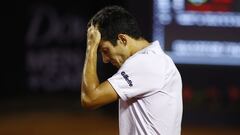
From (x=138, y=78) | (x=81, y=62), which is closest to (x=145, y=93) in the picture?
(x=138, y=78)

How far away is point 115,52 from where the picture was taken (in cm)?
249

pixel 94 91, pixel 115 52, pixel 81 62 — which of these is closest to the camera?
pixel 94 91

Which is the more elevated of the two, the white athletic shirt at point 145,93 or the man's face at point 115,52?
the man's face at point 115,52

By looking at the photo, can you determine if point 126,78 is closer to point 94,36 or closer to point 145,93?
point 145,93

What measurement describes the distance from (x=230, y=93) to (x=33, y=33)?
283 centimetres

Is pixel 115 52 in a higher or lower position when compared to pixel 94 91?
higher

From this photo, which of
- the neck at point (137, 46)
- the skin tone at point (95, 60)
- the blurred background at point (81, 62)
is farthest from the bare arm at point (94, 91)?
the blurred background at point (81, 62)

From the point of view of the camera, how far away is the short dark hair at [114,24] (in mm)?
2439

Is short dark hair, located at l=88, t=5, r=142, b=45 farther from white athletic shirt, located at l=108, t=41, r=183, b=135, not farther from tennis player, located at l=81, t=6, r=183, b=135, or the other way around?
white athletic shirt, located at l=108, t=41, r=183, b=135

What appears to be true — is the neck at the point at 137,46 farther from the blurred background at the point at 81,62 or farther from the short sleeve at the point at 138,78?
the blurred background at the point at 81,62

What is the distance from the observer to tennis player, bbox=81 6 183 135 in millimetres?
2395

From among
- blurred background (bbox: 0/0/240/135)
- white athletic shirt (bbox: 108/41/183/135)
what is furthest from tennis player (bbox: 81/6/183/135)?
blurred background (bbox: 0/0/240/135)

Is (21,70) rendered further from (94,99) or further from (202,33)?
(94,99)

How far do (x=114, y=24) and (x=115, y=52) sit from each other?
0.12m
